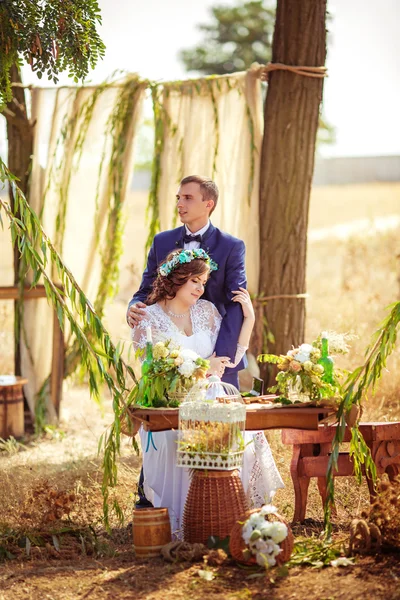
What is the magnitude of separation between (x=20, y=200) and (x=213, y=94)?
9.68 ft

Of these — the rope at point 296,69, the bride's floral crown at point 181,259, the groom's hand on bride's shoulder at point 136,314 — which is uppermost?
the rope at point 296,69

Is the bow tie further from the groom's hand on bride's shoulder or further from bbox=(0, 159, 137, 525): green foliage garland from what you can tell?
bbox=(0, 159, 137, 525): green foliage garland

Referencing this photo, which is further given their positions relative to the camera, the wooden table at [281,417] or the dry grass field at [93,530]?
the wooden table at [281,417]

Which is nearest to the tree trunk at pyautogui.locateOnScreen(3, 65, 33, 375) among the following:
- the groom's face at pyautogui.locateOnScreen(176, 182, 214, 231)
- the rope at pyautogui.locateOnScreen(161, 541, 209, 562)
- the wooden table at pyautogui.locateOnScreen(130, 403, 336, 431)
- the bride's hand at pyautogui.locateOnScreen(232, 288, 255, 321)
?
the groom's face at pyautogui.locateOnScreen(176, 182, 214, 231)

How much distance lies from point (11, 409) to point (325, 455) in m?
3.13

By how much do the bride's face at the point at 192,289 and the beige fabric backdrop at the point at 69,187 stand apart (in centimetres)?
Answer: 253

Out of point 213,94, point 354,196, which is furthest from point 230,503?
point 354,196

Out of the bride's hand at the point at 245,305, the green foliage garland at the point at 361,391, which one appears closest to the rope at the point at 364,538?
the green foliage garland at the point at 361,391

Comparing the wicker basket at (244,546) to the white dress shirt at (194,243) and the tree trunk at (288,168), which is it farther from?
→ the tree trunk at (288,168)

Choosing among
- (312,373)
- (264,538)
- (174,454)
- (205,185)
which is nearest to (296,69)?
(205,185)

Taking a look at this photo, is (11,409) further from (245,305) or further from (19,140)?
(245,305)

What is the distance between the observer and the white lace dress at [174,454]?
177 inches

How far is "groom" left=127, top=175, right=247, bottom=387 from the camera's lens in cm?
480

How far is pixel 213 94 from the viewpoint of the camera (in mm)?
6676
